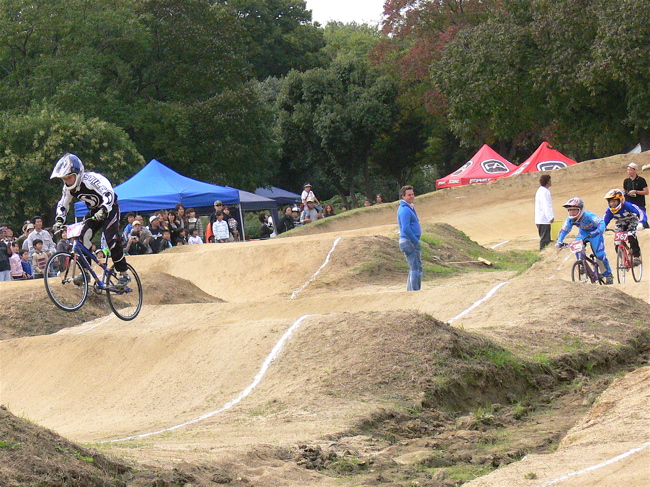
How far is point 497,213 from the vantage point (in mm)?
34281

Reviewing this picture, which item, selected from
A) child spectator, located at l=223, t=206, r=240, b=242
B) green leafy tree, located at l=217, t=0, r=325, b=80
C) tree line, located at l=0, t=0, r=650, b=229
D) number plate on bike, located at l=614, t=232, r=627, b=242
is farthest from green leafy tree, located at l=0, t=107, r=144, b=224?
green leafy tree, located at l=217, t=0, r=325, b=80

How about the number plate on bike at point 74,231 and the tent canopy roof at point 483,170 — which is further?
the tent canopy roof at point 483,170

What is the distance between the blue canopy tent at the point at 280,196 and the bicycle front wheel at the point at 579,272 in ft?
97.0

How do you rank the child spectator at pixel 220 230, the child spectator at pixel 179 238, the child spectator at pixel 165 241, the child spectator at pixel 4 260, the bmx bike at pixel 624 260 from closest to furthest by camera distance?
the bmx bike at pixel 624 260 < the child spectator at pixel 4 260 < the child spectator at pixel 165 241 < the child spectator at pixel 179 238 < the child spectator at pixel 220 230

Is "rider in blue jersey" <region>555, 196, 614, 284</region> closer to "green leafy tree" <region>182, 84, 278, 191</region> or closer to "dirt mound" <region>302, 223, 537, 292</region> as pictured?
"dirt mound" <region>302, 223, 537, 292</region>

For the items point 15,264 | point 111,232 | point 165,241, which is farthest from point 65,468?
point 165,241

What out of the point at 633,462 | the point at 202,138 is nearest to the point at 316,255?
the point at 633,462

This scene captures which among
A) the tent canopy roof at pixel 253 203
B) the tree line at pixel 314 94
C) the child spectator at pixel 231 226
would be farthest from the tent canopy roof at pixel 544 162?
the child spectator at pixel 231 226

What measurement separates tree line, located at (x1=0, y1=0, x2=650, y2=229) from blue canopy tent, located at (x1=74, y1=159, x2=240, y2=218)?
12.3m

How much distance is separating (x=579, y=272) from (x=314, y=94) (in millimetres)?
44065

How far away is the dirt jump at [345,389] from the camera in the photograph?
22.2 feet

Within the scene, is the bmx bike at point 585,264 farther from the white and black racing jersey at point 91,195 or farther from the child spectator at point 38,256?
the child spectator at point 38,256

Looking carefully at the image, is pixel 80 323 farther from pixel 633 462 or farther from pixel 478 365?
pixel 633 462

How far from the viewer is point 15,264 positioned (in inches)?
822
